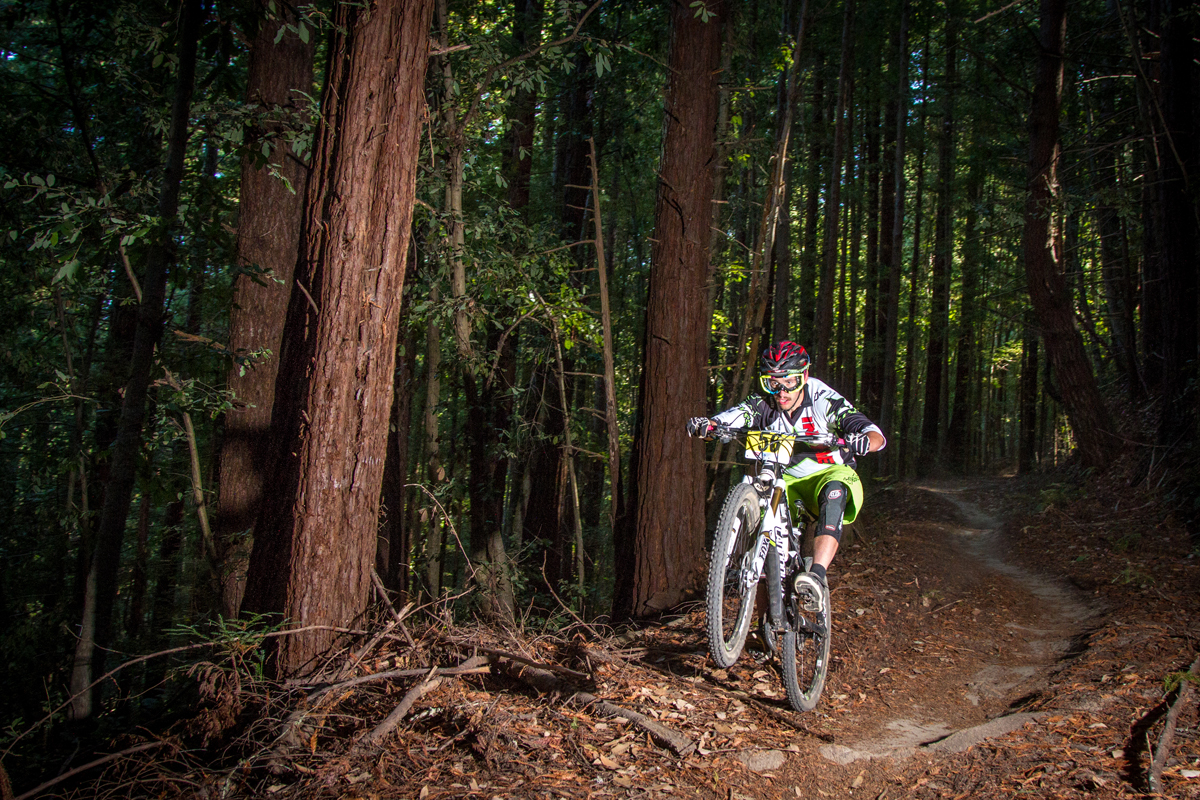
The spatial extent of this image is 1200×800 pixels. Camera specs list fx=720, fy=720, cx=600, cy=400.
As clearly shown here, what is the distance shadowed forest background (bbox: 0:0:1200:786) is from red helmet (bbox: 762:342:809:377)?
6.36 feet

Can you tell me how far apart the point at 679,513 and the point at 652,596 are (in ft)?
2.59

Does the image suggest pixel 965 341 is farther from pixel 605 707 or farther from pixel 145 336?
pixel 145 336

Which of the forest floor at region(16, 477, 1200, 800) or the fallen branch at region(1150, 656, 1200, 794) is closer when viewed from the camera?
the forest floor at region(16, 477, 1200, 800)

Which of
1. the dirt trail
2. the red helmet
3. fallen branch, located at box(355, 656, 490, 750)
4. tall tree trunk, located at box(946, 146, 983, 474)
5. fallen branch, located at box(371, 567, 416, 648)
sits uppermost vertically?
tall tree trunk, located at box(946, 146, 983, 474)

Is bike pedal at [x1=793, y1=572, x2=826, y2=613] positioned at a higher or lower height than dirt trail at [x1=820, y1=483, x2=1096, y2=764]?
higher

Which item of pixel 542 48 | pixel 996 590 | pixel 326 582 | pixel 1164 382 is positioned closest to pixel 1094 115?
pixel 1164 382

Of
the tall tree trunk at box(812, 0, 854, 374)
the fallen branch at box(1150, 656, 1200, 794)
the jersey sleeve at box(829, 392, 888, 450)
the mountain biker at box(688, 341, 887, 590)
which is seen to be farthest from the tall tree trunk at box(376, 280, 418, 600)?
the tall tree trunk at box(812, 0, 854, 374)

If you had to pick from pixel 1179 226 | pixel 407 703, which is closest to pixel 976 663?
pixel 407 703

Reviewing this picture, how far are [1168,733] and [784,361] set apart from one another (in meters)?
2.88

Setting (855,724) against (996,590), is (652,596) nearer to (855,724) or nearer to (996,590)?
(855,724)

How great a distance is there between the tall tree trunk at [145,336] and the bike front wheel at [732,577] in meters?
4.11

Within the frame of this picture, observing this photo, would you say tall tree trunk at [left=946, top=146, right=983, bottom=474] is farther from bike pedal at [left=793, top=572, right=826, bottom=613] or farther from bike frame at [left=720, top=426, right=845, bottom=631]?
bike pedal at [left=793, top=572, right=826, bottom=613]

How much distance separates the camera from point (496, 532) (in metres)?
8.80

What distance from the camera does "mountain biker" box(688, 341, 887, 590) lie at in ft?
15.6
